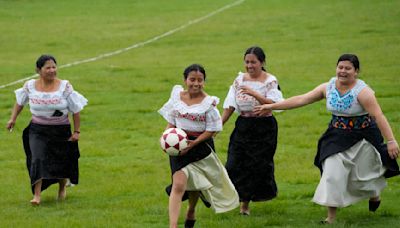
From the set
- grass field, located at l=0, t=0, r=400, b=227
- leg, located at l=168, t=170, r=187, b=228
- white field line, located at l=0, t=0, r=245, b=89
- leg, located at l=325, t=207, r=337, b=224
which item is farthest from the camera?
white field line, located at l=0, t=0, r=245, b=89

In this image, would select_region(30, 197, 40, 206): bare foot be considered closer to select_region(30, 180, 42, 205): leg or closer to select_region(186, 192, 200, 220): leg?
select_region(30, 180, 42, 205): leg

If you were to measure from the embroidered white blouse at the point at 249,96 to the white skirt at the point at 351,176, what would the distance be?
1.07 meters

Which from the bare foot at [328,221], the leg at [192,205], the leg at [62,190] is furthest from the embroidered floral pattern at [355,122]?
the leg at [62,190]

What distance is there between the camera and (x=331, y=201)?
36.1 ft

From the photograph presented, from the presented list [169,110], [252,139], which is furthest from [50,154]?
[252,139]

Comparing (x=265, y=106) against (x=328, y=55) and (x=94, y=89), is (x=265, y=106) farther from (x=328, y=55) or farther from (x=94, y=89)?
(x=328, y=55)

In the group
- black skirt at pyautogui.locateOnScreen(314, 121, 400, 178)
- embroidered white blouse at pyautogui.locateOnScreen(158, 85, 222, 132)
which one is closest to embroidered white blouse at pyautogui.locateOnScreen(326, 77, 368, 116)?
black skirt at pyautogui.locateOnScreen(314, 121, 400, 178)

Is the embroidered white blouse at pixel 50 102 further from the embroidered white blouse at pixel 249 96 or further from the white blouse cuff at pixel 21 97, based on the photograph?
the embroidered white blouse at pixel 249 96

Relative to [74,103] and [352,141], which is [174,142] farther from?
[74,103]

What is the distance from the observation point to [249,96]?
38.9 ft

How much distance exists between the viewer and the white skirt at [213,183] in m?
10.9

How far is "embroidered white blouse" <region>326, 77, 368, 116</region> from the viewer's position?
11.0m

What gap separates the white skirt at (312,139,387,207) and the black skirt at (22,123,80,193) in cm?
350

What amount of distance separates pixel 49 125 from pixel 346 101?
3.94 metres
